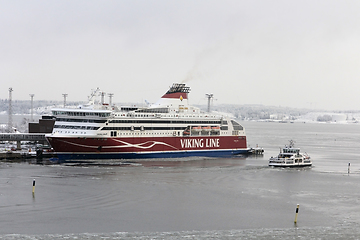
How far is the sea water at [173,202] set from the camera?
19562mm

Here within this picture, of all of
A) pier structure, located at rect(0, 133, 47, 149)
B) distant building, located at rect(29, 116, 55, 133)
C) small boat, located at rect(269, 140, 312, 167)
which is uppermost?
distant building, located at rect(29, 116, 55, 133)

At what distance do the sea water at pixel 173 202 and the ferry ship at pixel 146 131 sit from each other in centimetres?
185

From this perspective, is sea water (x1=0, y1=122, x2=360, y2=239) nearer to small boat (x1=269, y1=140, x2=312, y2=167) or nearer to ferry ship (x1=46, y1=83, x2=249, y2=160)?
small boat (x1=269, y1=140, x2=312, y2=167)

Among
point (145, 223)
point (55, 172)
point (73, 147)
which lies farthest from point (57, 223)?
point (73, 147)

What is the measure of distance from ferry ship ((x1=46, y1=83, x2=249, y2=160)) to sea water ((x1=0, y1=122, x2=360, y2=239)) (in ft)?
6.07

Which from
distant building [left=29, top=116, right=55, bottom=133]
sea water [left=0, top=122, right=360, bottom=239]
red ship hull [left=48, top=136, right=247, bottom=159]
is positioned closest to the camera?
sea water [left=0, top=122, right=360, bottom=239]

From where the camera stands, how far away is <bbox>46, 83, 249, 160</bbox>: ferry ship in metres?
39.4

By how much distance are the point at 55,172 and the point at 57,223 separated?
14.0 metres

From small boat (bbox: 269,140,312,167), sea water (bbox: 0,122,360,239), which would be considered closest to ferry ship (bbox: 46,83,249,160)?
sea water (bbox: 0,122,360,239)

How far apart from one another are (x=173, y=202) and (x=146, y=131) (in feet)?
59.6

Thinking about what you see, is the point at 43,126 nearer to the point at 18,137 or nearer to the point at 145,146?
the point at 18,137

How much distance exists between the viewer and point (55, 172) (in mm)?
33688

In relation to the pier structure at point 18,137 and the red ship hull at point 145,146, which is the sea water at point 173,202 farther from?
the pier structure at point 18,137

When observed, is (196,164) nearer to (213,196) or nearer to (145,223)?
(213,196)
